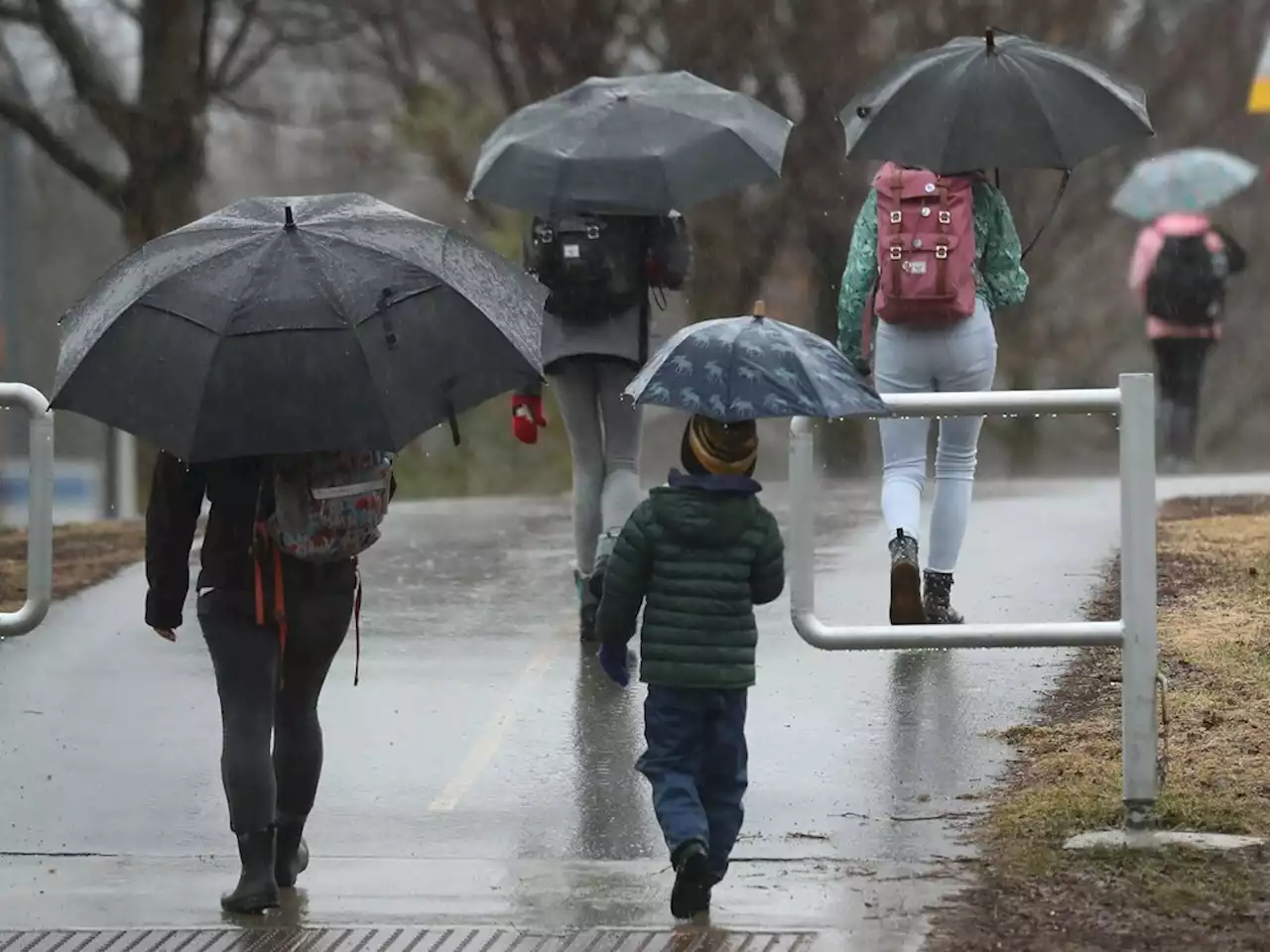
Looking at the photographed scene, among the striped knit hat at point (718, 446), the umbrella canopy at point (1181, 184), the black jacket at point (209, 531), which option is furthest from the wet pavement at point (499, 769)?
the umbrella canopy at point (1181, 184)

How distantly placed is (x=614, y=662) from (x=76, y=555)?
6.41 metres

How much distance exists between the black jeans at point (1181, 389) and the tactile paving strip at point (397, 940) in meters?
12.2

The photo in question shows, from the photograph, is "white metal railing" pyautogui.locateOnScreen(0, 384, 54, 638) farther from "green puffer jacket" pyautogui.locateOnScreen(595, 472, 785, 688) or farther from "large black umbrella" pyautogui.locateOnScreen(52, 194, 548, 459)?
"green puffer jacket" pyautogui.locateOnScreen(595, 472, 785, 688)

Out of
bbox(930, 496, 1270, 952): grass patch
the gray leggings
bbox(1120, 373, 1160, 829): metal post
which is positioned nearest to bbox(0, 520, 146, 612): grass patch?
the gray leggings

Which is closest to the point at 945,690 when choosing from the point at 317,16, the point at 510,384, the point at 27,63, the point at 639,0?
the point at 510,384

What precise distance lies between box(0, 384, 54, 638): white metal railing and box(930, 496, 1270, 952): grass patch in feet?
8.44

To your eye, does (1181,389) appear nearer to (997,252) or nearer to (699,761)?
(997,252)

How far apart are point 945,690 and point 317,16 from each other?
1518 centimetres

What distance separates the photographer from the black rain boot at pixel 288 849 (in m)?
5.81

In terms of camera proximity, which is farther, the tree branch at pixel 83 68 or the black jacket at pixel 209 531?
the tree branch at pixel 83 68

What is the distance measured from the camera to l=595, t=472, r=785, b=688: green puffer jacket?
5414 millimetres

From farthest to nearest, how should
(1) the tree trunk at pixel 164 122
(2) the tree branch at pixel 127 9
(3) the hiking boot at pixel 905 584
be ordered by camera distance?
(2) the tree branch at pixel 127 9 < (1) the tree trunk at pixel 164 122 < (3) the hiking boot at pixel 905 584

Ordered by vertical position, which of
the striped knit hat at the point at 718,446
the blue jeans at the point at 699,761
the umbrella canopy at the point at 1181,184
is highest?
the umbrella canopy at the point at 1181,184

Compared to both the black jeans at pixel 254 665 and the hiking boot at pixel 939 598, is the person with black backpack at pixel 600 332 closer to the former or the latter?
the hiking boot at pixel 939 598
